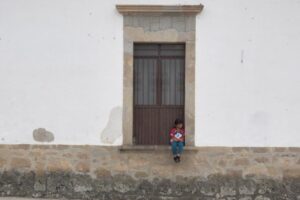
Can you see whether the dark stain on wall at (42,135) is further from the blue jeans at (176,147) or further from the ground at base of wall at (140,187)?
the blue jeans at (176,147)

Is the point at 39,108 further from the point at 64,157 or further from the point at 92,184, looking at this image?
the point at 92,184

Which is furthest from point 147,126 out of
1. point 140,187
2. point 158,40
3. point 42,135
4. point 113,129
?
point 42,135

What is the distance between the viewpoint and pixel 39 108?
10.3m

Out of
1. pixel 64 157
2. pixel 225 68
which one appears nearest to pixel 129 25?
pixel 225 68

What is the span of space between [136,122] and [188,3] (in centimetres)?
224

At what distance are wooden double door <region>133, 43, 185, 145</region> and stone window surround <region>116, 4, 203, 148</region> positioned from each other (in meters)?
0.20

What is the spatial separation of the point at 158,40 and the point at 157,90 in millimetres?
882

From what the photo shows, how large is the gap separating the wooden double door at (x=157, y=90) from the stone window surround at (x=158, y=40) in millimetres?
197

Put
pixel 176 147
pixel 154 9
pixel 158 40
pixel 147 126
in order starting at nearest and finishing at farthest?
pixel 176 147 → pixel 154 9 → pixel 158 40 → pixel 147 126

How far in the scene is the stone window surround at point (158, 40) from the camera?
10.2 m

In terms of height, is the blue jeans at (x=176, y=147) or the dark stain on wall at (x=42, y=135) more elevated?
the dark stain on wall at (x=42, y=135)

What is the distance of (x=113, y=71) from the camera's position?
33.7 ft

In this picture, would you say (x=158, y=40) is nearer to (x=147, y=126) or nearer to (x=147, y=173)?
(x=147, y=126)

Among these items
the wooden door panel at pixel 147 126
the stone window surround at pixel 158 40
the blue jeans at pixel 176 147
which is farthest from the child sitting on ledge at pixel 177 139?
the wooden door panel at pixel 147 126
